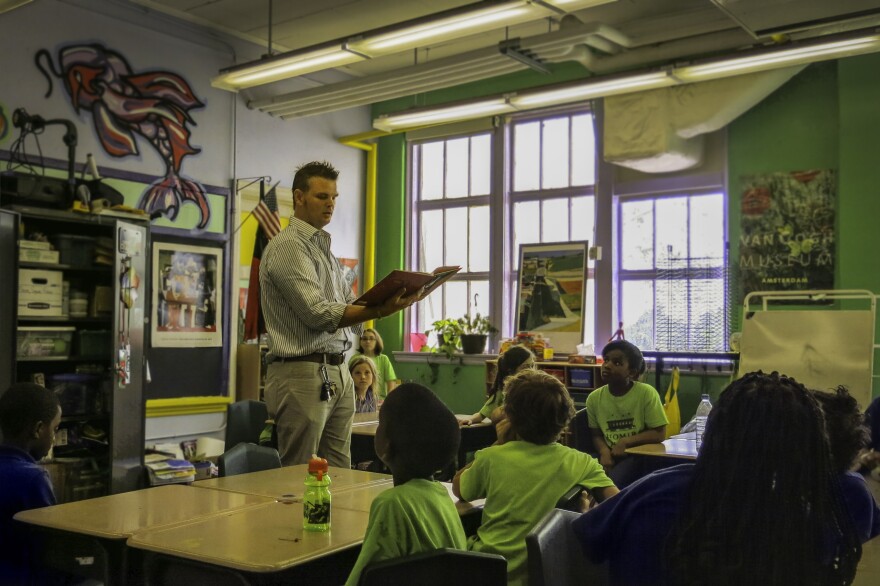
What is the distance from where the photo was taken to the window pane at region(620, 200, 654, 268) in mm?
7844

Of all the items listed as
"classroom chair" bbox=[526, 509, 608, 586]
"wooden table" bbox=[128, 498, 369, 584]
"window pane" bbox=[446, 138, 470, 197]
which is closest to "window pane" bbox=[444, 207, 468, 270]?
"window pane" bbox=[446, 138, 470, 197]

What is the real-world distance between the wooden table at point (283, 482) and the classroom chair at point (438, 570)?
3.37 feet

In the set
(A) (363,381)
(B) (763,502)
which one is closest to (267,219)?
(A) (363,381)

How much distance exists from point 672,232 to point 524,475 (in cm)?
550

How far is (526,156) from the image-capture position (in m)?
8.66

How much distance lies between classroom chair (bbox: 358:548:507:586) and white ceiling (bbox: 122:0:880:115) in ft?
16.5

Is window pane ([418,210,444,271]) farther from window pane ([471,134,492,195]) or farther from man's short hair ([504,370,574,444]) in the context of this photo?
man's short hair ([504,370,574,444])

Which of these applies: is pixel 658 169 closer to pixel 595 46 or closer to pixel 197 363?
pixel 595 46

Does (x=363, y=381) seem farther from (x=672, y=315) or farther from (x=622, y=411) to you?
(x=672, y=315)

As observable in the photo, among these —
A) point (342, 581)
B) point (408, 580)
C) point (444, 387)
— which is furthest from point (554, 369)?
point (408, 580)

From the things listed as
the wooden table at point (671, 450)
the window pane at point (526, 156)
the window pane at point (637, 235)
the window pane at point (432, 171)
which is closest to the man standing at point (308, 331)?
the wooden table at point (671, 450)

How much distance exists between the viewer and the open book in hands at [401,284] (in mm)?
3123

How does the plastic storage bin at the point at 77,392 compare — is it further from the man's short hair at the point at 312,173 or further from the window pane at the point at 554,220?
the window pane at the point at 554,220

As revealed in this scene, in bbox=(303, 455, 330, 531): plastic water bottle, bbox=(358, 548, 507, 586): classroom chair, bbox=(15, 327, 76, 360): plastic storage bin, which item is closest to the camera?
bbox=(358, 548, 507, 586): classroom chair
